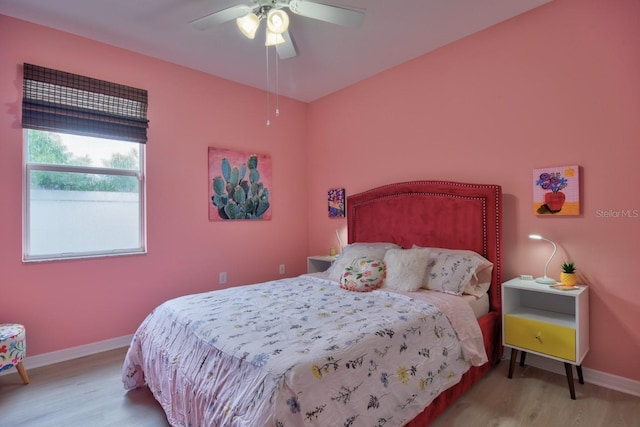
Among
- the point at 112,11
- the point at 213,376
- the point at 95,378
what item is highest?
the point at 112,11

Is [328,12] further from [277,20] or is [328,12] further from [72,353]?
[72,353]

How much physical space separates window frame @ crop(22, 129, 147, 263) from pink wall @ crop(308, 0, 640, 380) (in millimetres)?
2545

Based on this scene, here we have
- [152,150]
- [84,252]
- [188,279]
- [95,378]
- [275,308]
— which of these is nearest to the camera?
[275,308]

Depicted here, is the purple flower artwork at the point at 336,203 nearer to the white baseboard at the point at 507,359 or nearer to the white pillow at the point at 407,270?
the white pillow at the point at 407,270

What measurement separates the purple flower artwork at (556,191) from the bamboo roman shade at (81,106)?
136 inches

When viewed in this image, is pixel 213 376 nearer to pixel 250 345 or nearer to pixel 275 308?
pixel 250 345

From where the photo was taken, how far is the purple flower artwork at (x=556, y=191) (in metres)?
2.32

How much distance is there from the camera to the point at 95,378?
2.42 meters

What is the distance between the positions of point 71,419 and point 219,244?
6.44 ft

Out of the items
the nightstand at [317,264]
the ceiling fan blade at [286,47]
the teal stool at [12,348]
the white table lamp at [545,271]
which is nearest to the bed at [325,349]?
the white table lamp at [545,271]

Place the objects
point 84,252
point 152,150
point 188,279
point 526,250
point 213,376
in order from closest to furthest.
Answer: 1. point 213,376
2. point 526,250
3. point 84,252
4. point 152,150
5. point 188,279

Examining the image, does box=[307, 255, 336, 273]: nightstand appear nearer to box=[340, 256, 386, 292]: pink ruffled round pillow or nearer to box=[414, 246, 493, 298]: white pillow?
box=[340, 256, 386, 292]: pink ruffled round pillow

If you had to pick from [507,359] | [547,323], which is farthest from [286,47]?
[507,359]

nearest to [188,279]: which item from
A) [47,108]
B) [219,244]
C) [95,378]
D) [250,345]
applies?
[219,244]
